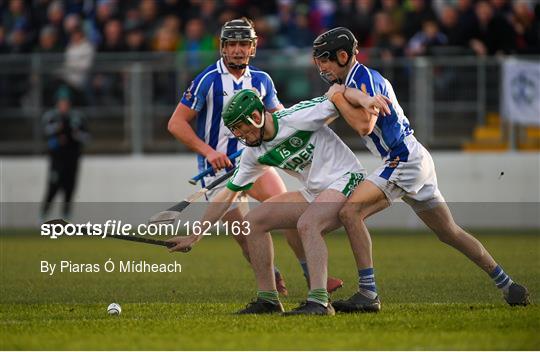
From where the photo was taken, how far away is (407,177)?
9.74 meters

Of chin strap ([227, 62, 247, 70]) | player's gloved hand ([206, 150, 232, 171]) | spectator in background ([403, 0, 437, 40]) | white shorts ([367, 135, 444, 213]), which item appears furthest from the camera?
spectator in background ([403, 0, 437, 40])

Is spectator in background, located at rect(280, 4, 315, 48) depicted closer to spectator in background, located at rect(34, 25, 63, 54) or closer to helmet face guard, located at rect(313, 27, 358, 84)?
spectator in background, located at rect(34, 25, 63, 54)

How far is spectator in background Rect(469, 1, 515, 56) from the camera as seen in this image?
20.4m

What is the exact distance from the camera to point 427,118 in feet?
65.6

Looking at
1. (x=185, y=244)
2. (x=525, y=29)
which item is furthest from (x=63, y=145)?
(x=185, y=244)

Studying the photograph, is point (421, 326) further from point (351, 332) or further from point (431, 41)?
point (431, 41)

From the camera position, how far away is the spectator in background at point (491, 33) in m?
20.4

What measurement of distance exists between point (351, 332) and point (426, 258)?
6772mm

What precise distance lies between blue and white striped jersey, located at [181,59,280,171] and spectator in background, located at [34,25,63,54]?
35.9 feet

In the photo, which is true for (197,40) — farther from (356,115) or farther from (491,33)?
(356,115)

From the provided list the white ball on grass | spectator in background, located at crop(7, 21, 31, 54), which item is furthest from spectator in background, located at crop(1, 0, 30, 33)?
the white ball on grass

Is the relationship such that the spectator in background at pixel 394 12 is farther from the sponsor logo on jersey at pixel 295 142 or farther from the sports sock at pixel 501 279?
the sponsor logo on jersey at pixel 295 142

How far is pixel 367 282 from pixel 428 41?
37.0 ft

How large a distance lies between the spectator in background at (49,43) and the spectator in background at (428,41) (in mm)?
6094
